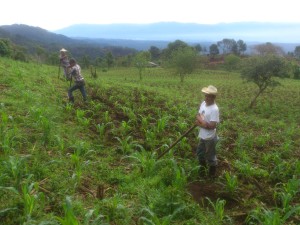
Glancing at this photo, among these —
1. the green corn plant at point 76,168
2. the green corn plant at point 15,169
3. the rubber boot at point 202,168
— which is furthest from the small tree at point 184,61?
the green corn plant at point 15,169

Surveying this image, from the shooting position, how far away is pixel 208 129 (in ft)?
19.2

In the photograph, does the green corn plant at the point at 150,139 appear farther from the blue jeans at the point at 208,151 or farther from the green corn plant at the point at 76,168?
the green corn plant at the point at 76,168

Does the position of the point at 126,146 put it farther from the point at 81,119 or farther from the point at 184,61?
the point at 184,61

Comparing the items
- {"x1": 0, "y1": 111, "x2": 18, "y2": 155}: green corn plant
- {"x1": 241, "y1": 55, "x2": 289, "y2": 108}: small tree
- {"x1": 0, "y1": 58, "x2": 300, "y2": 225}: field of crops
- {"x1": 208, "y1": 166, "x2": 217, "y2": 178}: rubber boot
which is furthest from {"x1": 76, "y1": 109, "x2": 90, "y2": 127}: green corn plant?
{"x1": 241, "y1": 55, "x2": 289, "y2": 108}: small tree

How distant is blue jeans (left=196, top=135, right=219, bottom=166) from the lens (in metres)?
6.04

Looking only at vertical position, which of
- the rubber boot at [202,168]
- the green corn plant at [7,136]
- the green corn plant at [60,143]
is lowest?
the rubber boot at [202,168]

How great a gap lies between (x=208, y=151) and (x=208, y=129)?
0.54m

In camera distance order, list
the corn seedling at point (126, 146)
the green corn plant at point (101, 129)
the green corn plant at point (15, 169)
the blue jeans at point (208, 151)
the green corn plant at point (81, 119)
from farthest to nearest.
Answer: the green corn plant at point (81, 119), the green corn plant at point (101, 129), the corn seedling at point (126, 146), the blue jeans at point (208, 151), the green corn plant at point (15, 169)

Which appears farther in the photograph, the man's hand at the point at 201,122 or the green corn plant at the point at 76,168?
the man's hand at the point at 201,122

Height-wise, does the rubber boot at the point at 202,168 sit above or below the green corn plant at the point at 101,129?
below

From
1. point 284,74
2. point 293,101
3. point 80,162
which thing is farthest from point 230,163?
point 293,101

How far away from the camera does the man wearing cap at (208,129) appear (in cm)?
576

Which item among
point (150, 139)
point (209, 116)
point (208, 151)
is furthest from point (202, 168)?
point (150, 139)

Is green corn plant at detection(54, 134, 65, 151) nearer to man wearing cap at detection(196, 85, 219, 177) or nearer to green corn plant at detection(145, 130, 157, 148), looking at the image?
green corn plant at detection(145, 130, 157, 148)
